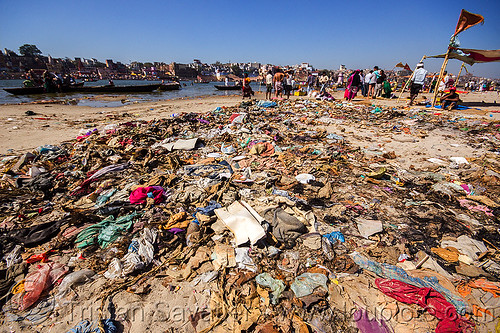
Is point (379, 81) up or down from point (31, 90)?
up

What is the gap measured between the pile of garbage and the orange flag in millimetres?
6929

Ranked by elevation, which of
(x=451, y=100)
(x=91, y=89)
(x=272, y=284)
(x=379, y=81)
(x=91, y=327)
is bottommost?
(x=91, y=327)

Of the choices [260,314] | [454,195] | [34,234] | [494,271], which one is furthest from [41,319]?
[454,195]

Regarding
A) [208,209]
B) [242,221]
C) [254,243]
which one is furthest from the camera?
[208,209]

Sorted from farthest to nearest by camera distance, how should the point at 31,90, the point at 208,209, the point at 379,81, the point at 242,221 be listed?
1. the point at 31,90
2. the point at 379,81
3. the point at 208,209
4. the point at 242,221

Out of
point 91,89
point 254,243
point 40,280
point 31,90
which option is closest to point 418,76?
point 254,243

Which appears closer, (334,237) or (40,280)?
(40,280)

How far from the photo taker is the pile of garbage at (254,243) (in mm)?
1787

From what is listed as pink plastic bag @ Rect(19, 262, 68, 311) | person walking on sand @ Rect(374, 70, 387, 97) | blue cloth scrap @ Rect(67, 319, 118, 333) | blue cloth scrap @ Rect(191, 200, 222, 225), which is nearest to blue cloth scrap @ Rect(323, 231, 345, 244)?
blue cloth scrap @ Rect(191, 200, 222, 225)

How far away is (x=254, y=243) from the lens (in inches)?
94.6

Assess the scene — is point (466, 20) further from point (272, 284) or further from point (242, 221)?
point (272, 284)

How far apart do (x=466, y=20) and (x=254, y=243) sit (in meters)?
12.3

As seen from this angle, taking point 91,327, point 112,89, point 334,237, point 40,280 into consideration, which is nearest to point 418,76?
point 334,237

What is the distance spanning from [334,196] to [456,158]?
3536mm
